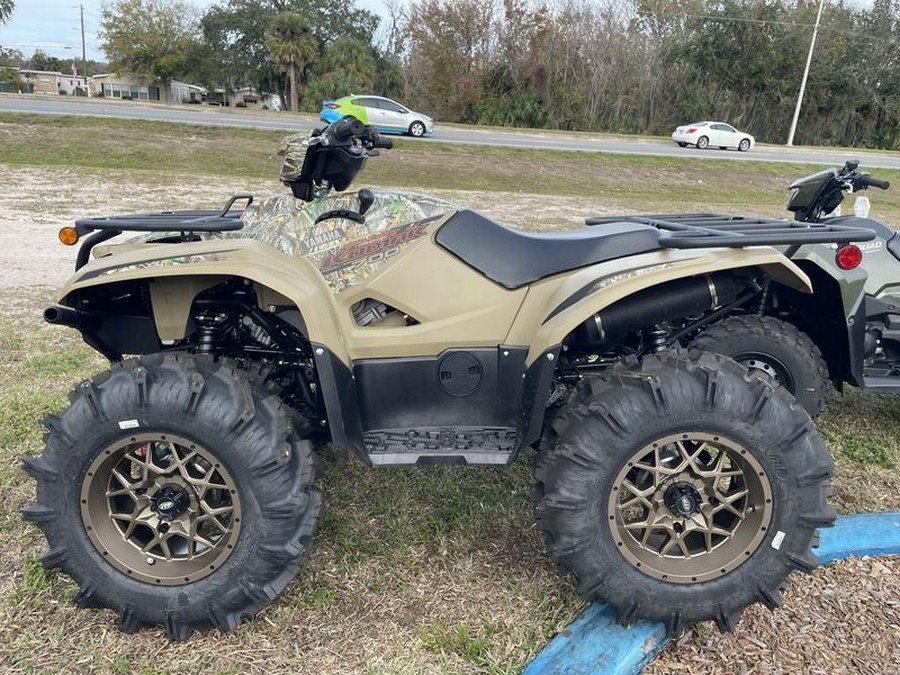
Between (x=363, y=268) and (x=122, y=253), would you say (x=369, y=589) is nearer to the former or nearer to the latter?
(x=363, y=268)

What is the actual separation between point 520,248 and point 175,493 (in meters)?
1.48

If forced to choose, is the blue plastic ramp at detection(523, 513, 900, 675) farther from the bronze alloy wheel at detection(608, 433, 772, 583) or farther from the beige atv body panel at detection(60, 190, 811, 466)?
the beige atv body panel at detection(60, 190, 811, 466)

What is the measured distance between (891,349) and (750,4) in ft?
137

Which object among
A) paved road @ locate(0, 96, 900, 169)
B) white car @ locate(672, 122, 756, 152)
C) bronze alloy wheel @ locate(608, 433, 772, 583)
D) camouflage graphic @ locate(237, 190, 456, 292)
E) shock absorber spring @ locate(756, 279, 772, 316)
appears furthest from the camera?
white car @ locate(672, 122, 756, 152)

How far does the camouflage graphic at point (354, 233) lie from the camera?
2.66 metres

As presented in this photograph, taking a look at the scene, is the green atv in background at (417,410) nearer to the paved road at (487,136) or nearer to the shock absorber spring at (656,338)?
the shock absorber spring at (656,338)

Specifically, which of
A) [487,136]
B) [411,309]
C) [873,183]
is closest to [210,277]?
[411,309]

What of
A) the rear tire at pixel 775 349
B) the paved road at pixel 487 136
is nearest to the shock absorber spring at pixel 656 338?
the rear tire at pixel 775 349

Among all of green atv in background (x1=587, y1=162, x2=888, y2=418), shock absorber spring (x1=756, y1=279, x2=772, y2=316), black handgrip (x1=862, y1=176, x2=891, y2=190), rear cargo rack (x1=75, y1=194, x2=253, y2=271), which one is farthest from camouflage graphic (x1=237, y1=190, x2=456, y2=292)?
black handgrip (x1=862, y1=176, x2=891, y2=190)

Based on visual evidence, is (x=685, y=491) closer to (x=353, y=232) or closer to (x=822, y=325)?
(x=353, y=232)

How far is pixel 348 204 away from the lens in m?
2.69

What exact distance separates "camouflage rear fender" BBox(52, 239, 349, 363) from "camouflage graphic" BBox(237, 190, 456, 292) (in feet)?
0.21

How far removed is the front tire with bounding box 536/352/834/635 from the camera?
2391 mm

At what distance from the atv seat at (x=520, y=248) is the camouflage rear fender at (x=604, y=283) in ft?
0.16
